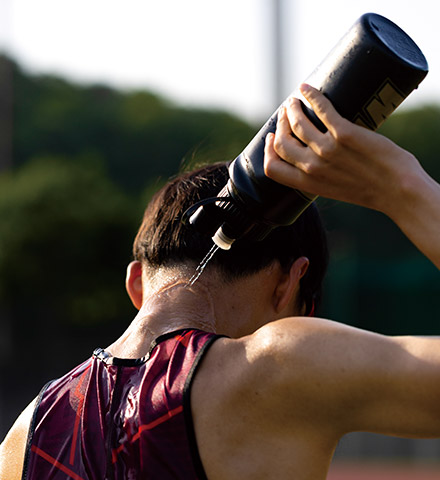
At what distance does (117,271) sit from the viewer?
24.6 meters

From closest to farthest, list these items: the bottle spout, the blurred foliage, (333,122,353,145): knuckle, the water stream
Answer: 1. (333,122,353,145): knuckle
2. the bottle spout
3. the water stream
4. the blurred foliage

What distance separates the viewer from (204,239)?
6.97 feet

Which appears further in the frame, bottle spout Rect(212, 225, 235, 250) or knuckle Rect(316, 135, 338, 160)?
bottle spout Rect(212, 225, 235, 250)

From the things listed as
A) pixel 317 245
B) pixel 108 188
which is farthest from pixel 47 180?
pixel 317 245

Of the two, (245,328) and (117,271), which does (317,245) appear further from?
(117,271)

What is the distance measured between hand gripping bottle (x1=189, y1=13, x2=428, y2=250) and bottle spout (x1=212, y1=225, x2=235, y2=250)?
0.15 feet

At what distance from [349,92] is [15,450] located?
3.94ft

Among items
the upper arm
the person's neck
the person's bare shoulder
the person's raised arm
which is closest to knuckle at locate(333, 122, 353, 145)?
the person's raised arm

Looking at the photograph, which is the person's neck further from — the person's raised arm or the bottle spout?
the person's raised arm

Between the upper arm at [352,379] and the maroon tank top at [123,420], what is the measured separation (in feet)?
0.67

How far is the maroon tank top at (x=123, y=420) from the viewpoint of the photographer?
69.9 inches

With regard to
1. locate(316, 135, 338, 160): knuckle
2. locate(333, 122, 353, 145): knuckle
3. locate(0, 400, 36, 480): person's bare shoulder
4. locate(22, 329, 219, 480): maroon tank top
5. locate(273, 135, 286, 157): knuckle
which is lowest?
locate(0, 400, 36, 480): person's bare shoulder

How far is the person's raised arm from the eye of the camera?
5.30ft

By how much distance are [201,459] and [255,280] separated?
0.57m
